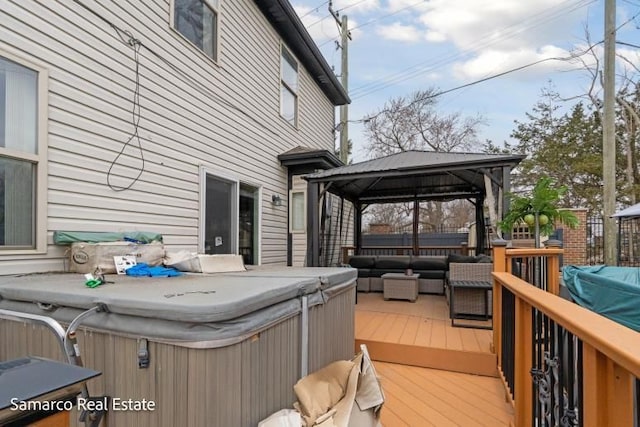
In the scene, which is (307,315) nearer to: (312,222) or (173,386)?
(173,386)

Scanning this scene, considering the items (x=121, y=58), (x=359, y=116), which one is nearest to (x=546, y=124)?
(x=359, y=116)

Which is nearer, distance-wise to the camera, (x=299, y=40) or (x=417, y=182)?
(x=299, y=40)

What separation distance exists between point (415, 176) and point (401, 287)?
8.17ft

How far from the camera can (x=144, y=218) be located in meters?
3.74

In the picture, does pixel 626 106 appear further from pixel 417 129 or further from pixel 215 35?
pixel 215 35

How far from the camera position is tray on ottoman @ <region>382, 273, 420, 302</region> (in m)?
5.86

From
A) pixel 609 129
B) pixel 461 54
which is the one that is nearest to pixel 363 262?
pixel 609 129

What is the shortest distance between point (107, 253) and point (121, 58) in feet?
6.64

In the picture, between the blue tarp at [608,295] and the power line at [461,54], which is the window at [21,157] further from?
the power line at [461,54]

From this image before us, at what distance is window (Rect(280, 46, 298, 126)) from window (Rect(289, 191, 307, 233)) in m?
1.57

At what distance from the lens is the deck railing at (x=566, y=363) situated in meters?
0.88

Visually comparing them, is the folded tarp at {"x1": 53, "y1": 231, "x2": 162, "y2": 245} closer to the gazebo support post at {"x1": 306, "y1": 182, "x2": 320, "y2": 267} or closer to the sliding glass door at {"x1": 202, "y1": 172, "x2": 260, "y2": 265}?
the sliding glass door at {"x1": 202, "y1": 172, "x2": 260, "y2": 265}

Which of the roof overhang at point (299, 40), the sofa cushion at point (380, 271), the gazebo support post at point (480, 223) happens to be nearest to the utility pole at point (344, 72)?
the roof overhang at point (299, 40)

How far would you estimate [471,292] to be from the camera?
14.5 ft
